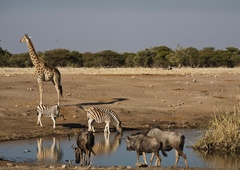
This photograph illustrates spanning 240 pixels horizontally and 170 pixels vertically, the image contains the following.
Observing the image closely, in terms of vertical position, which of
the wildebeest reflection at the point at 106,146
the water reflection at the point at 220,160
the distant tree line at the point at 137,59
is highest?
the distant tree line at the point at 137,59

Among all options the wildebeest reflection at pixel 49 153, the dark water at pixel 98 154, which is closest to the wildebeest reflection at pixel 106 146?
the dark water at pixel 98 154

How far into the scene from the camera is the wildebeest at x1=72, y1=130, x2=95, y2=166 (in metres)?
14.7

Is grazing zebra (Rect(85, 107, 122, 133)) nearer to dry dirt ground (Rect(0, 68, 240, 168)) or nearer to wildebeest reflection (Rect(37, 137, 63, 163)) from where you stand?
dry dirt ground (Rect(0, 68, 240, 168))

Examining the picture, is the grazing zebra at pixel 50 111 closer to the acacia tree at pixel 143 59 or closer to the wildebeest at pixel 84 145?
the wildebeest at pixel 84 145

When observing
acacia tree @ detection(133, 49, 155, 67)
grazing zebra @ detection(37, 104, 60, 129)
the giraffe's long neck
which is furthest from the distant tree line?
grazing zebra @ detection(37, 104, 60, 129)

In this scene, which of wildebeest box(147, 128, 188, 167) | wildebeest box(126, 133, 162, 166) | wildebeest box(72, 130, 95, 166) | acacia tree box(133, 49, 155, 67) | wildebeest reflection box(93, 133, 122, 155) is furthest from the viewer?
acacia tree box(133, 49, 155, 67)

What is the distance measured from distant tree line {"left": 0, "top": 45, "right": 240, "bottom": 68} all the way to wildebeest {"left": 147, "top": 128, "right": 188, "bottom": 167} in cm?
4293

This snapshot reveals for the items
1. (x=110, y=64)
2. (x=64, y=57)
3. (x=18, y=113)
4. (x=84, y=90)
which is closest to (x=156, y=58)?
(x=110, y=64)

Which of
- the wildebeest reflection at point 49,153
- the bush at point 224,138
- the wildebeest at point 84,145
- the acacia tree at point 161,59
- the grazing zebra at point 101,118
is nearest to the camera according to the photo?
the wildebeest at point 84,145

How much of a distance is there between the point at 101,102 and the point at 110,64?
121ft

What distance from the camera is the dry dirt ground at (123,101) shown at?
2221cm

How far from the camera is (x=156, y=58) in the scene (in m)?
61.5

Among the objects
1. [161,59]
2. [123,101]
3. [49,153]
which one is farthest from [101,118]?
[161,59]

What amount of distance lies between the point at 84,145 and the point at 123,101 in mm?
12894
